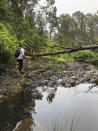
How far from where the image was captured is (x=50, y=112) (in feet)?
18.4

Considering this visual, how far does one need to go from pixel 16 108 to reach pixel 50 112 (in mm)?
1231

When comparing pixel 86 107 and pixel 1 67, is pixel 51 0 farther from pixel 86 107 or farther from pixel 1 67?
pixel 86 107

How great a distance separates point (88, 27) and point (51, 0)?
24.0 metres

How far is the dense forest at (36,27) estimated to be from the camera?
9.55 meters

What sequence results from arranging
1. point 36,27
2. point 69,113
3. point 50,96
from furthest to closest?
point 36,27 → point 50,96 → point 69,113

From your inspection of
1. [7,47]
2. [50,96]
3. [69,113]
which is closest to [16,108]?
[69,113]

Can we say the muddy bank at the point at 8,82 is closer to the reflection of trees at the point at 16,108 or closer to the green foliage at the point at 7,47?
the reflection of trees at the point at 16,108

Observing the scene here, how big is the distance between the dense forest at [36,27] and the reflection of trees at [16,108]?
2.42m

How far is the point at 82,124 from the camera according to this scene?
4719 mm

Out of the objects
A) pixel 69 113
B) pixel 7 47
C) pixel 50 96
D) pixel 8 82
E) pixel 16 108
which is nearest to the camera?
pixel 69 113

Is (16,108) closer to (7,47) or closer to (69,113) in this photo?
(69,113)

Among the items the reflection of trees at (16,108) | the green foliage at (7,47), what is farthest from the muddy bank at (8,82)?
the green foliage at (7,47)

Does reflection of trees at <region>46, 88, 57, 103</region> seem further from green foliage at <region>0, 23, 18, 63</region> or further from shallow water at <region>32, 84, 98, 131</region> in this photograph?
green foliage at <region>0, 23, 18, 63</region>

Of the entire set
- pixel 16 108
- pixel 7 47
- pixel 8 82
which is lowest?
pixel 16 108
